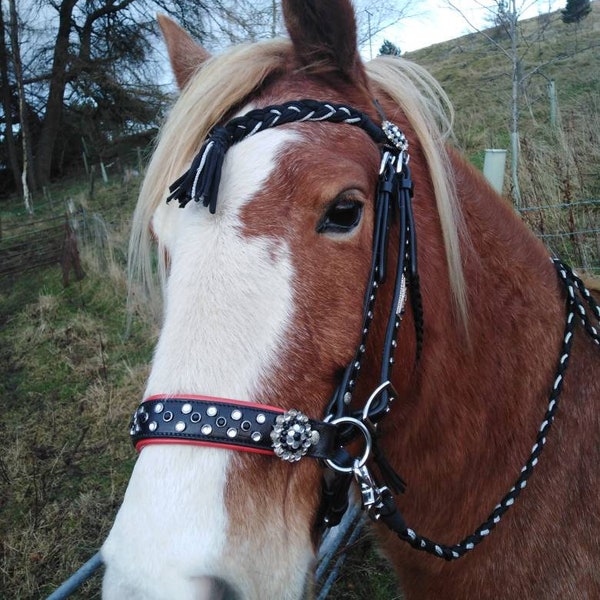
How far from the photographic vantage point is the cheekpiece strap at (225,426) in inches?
41.1

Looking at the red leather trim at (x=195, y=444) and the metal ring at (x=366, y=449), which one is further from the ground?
the red leather trim at (x=195, y=444)

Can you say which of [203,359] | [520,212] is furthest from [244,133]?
[520,212]

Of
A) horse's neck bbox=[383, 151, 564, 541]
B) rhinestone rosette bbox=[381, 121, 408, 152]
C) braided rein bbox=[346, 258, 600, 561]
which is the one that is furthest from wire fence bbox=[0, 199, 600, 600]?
rhinestone rosette bbox=[381, 121, 408, 152]

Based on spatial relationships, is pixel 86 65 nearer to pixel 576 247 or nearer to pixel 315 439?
pixel 576 247

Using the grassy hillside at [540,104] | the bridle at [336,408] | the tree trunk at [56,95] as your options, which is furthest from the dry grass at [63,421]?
the tree trunk at [56,95]

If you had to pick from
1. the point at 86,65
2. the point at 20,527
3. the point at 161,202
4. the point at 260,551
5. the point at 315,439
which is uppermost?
the point at 86,65

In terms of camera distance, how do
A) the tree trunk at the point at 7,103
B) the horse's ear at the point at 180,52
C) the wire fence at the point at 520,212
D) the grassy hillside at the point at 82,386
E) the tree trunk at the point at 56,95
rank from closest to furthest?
the horse's ear at the point at 180,52 < the wire fence at the point at 520,212 < the grassy hillside at the point at 82,386 < the tree trunk at the point at 7,103 < the tree trunk at the point at 56,95

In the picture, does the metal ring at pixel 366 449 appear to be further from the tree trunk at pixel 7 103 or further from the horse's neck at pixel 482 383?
the tree trunk at pixel 7 103

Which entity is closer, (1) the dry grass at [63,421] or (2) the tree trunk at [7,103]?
(1) the dry grass at [63,421]

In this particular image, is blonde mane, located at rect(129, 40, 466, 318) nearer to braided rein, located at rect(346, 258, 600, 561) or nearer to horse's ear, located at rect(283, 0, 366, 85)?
horse's ear, located at rect(283, 0, 366, 85)

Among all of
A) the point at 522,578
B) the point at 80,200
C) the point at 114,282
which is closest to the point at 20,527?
the point at 522,578

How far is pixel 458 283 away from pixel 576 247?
4140 millimetres

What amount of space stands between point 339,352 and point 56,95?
82.9 ft

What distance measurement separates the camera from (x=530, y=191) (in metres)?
5.84
